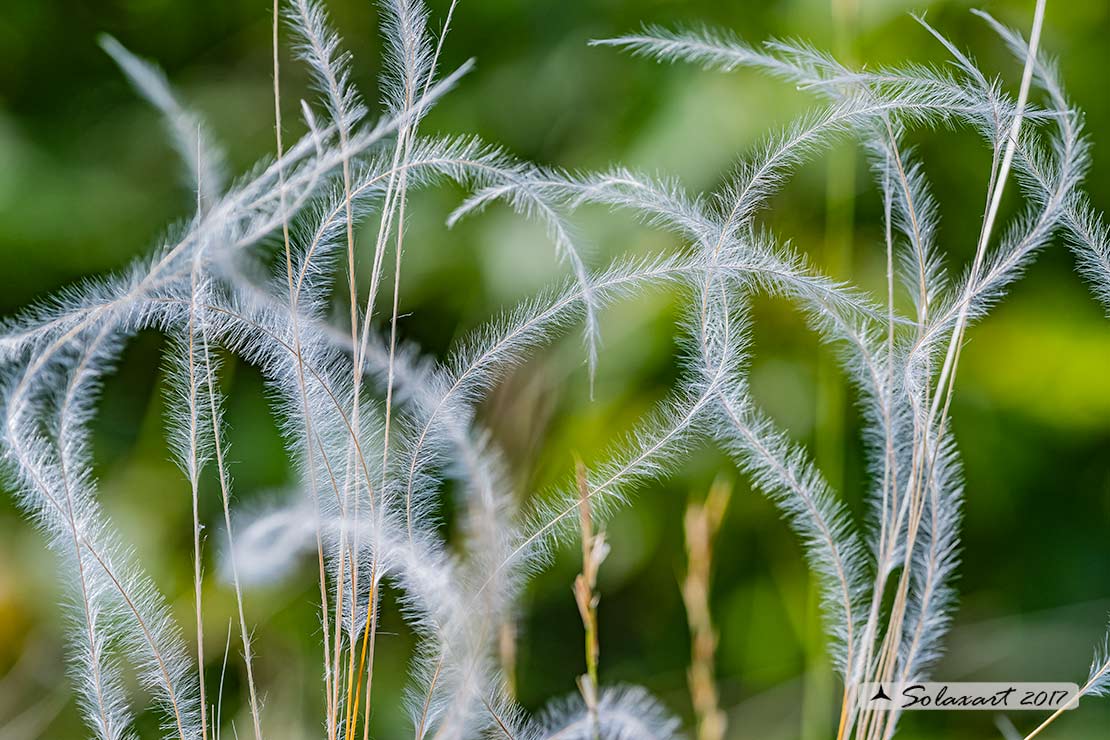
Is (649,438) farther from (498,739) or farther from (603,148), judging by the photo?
(603,148)

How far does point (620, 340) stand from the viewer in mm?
583

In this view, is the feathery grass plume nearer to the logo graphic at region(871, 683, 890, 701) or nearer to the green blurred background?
the logo graphic at region(871, 683, 890, 701)

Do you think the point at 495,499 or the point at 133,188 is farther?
the point at 133,188

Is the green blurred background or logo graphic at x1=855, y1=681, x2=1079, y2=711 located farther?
the green blurred background

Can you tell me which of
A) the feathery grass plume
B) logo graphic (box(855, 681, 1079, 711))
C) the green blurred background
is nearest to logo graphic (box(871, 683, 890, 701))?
logo graphic (box(855, 681, 1079, 711))

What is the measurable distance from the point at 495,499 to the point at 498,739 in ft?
0.22

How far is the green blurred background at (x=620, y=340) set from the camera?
22.9 inches

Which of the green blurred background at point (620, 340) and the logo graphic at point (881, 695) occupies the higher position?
the green blurred background at point (620, 340)

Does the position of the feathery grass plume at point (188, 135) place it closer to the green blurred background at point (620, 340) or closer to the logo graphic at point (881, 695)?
the logo graphic at point (881, 695)

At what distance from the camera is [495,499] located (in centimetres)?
22

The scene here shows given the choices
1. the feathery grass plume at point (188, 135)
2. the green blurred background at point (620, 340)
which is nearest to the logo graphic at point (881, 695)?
the feathery grass plume at point (188, 135)

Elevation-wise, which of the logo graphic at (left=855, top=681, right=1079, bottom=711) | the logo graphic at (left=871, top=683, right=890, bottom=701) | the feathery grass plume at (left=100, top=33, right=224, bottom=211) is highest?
the feathery grass plume at (left=100, top=33, right=224, bottom=211)

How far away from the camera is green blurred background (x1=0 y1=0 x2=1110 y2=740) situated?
0.58 m

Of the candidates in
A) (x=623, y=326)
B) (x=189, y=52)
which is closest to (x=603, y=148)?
(x=623, y=326)
